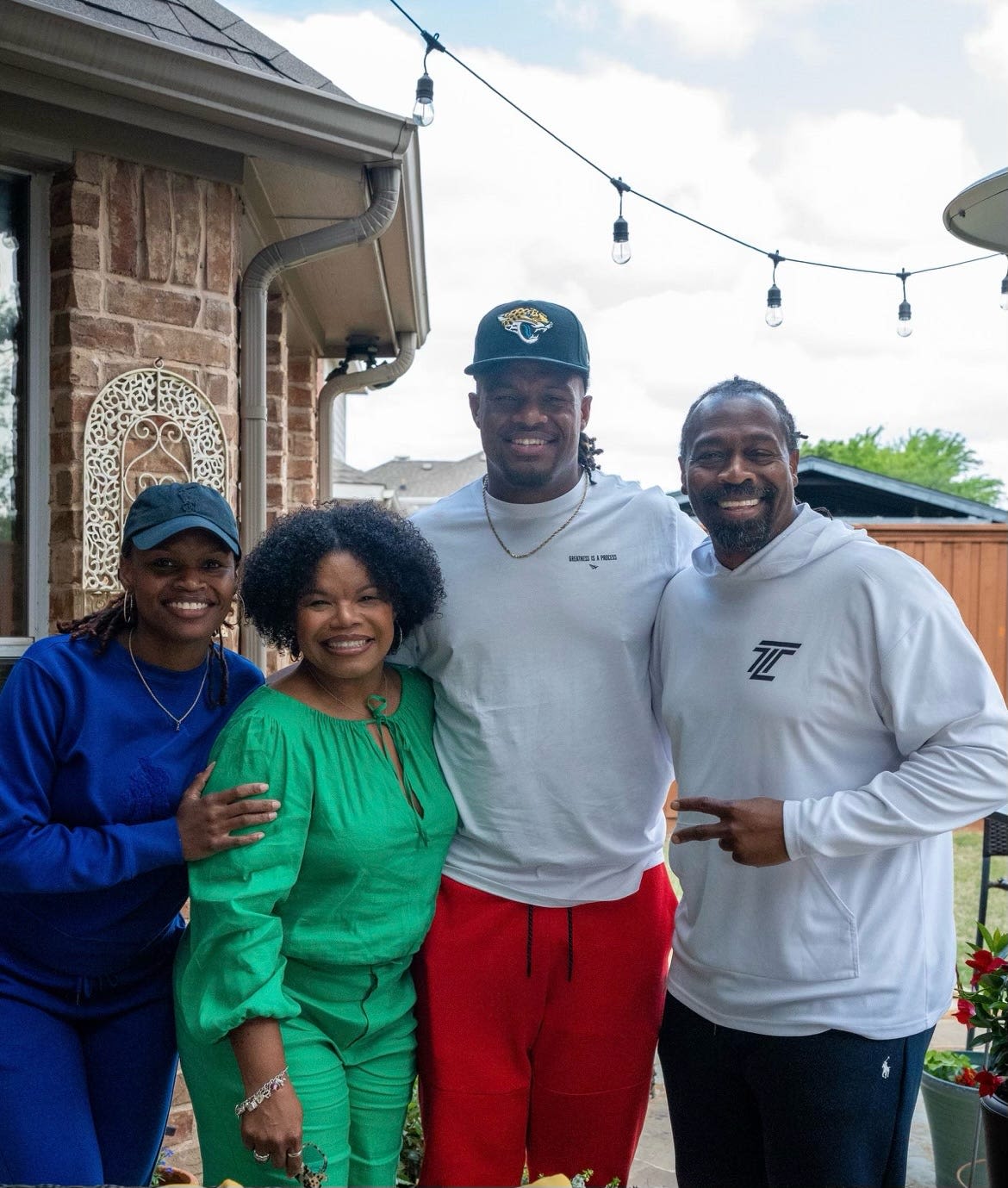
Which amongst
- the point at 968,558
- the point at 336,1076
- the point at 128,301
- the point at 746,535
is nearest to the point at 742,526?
the point at 746,535

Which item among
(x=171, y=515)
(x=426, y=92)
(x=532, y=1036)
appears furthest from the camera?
(x=426, y=92)

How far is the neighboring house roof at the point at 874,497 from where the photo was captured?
12500 millimetres

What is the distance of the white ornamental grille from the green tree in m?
56.7

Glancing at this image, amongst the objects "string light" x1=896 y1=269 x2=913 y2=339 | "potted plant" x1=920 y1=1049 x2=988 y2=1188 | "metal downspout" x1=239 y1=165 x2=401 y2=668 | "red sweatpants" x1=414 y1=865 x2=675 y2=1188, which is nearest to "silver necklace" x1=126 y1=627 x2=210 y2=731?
"red sweatpants" x1=414 y1=865 x2=675 y2=1188

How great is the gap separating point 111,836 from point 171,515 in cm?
62

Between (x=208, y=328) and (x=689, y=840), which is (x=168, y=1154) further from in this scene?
(x=208, y=328)

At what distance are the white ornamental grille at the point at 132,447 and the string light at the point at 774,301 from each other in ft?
14.5

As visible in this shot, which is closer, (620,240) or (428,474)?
(620,240)

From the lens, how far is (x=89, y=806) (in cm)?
224

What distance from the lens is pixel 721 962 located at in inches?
90.7

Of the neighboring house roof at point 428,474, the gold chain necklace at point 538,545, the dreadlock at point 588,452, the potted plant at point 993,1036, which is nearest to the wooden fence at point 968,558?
the potted plant at point 993,1036

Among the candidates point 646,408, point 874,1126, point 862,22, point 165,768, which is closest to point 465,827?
point 165,768

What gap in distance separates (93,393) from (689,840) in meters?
2.14

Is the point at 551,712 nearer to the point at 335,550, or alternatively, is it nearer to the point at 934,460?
the point at 335,550
